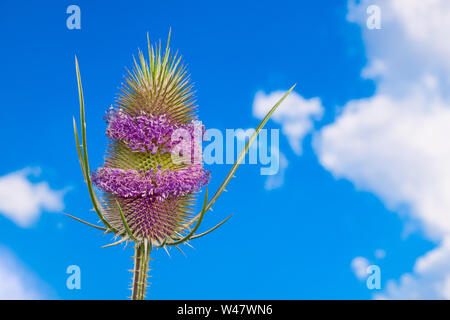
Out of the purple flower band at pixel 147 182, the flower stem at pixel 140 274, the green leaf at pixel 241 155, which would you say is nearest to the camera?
the flower stem at pixel 140 274

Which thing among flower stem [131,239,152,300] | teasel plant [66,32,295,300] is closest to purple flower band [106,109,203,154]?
teasel plant [66,32,295,300]

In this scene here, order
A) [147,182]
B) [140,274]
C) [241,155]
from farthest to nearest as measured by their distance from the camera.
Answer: [241,155]
[147,182]
[140,274]

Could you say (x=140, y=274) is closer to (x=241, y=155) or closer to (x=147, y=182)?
(x=147, y=182)

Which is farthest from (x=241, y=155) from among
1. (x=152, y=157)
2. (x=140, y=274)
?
(x=140, y=274)

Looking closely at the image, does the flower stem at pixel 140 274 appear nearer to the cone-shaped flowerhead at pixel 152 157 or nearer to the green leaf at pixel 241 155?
the cone-shaped flowerhead at pixel 152 157

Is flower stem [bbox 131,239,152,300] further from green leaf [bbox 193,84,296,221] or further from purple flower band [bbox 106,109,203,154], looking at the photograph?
purple flower band [bbox 106,109,203,154]

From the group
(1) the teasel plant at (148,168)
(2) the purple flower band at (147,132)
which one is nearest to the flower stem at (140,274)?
(1) the teasel plant at (148,168)
